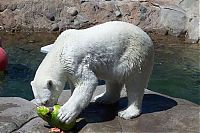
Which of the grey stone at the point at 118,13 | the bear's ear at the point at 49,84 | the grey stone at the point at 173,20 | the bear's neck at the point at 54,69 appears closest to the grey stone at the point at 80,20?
the grey stone at the point at 118,13

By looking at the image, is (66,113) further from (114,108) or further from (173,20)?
(173,20)

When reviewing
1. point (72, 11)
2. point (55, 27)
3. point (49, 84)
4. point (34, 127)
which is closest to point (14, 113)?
point (34, 127)

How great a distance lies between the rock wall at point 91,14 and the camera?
1198 cm

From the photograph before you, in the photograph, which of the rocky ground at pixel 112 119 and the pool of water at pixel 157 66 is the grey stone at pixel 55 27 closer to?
the pool of water at pixel 157 66

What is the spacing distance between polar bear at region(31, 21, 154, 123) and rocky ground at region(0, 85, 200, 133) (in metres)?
0.17

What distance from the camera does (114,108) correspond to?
5316mm

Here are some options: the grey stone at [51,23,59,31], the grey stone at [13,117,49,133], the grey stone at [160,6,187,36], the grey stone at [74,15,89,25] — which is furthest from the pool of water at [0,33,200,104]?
the grey stone at [13,117,49,133]

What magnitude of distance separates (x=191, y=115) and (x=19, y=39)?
6.74 m

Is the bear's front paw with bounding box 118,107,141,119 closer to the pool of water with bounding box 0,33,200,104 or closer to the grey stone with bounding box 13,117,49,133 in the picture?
the grey stone with bounding box 13,117,49,133

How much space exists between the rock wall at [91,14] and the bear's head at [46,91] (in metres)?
7.29

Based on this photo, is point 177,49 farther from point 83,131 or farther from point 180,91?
point 83,131

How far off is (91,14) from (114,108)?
23.5ft

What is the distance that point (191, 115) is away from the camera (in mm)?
5121

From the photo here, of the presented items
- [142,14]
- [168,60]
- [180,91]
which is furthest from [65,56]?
[142,14]
